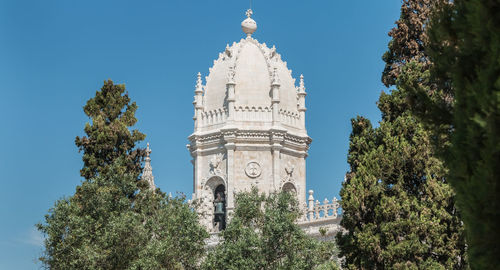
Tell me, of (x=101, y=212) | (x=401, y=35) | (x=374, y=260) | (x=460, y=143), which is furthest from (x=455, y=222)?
(x=101, y=212)

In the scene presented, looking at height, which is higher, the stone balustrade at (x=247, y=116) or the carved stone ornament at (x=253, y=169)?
the stone balustrade at (x=247, y=116)

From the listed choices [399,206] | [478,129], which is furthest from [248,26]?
[478,129]

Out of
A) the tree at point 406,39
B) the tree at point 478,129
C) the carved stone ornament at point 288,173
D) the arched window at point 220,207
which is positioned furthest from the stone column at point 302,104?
the tree at point 478,129

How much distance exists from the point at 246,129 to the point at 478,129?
3624 cm

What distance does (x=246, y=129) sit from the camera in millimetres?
45594

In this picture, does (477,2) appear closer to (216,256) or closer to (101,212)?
(216,256)

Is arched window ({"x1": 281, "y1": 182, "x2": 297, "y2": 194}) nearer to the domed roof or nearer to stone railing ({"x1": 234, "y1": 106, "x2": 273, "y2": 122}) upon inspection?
stone railing ({"x1": 234, "y1": 106, "x2": 273, "y2": 122})

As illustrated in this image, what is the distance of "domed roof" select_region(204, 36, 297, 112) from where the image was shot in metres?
46.7

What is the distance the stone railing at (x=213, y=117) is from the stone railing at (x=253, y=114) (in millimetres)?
880

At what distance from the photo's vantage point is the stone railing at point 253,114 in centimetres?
4619

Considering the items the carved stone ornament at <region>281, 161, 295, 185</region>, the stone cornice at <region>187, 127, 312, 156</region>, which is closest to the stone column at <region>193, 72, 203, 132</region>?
the stone cornice at <region>187, 127, 312, 156</region>

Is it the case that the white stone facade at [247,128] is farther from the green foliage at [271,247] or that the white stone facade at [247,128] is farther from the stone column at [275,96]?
the green foliage at [271,247]

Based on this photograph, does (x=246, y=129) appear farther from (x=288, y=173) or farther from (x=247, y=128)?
(x=288, y=173)

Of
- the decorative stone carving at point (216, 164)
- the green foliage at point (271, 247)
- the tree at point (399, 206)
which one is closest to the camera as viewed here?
the tree at point (399, 206)
